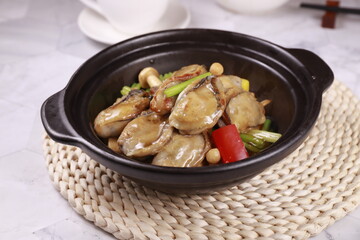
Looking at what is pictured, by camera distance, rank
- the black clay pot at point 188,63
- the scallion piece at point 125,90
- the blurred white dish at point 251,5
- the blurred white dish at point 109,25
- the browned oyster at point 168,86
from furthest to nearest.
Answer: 1. the blurred white dish at point 251,5
2. the blurred white dish at point 109,25
3. the scallion piece at point 125,90
4. the browned oyster at point 168,86
5. the black clay pot at point 188,63

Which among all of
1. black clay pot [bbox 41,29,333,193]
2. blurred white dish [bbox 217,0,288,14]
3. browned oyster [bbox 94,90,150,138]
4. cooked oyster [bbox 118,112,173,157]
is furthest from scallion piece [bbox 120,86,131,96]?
blurred white dish [bbox 217,0,288,14]

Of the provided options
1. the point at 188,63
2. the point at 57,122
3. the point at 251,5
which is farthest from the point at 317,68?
the point at 251,5

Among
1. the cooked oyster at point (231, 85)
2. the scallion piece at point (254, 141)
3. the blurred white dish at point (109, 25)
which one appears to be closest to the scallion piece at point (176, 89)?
the cooked oyster at point (231, 85)

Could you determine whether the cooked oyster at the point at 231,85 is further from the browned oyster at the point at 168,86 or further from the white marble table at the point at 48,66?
the white marble table at the point at 48,66

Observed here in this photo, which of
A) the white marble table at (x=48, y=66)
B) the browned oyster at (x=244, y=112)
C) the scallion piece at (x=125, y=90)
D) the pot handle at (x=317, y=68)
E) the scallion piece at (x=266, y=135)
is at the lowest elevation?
the white marble table at (x=48, y=66)

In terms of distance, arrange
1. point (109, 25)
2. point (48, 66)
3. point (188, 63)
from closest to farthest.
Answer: point (188, 63) → point (48, 66) → point (109, 25)

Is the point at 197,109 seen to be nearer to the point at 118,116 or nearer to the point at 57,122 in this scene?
the point at 118,116

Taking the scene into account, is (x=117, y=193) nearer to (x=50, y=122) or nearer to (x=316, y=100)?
(x=50, y=122)
